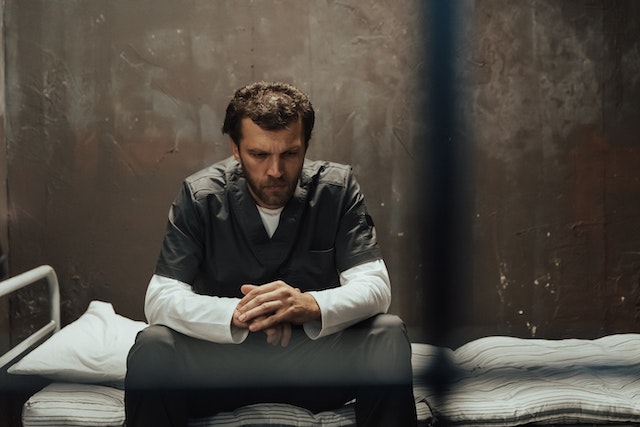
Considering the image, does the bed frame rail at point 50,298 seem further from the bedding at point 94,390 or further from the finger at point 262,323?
the finger at point 262,323

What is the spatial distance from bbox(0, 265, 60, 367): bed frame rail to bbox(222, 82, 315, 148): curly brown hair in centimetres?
78

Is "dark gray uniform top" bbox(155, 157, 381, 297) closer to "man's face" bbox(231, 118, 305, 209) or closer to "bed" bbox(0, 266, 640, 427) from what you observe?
"man's face" bbox(231, 118, 305, 209)

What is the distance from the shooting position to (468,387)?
1975mm

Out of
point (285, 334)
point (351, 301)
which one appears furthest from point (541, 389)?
point (285, 334)

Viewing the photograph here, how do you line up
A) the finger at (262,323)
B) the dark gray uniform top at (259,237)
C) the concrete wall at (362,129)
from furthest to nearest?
the concrete wall at (362,129)
the dark gray uniform top at (259,237)
the finger at (262,323)

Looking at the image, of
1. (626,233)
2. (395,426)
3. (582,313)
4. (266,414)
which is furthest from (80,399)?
(626,233)

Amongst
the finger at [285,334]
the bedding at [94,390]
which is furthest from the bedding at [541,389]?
the finger at [285,334]

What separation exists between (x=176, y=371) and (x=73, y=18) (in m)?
1.43

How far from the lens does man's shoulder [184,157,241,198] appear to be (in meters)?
1.89

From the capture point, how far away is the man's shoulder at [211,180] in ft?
6.20

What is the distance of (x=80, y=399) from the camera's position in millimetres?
1889

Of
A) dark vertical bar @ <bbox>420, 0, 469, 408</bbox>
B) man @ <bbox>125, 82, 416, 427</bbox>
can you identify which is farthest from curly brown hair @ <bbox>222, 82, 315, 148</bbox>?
A: dark vertical bar @ <bbox>420, 0, 469, 408</bbox>

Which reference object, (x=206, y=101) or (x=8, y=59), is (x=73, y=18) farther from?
(x=206, y=101)

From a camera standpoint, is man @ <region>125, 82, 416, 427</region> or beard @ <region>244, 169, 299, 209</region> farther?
beard @ <region>244, 169, 299, 209</region>
